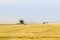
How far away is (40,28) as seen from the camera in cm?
70

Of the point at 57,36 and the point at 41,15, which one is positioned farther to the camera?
the point at 41,15

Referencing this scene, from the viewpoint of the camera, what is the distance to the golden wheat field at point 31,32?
2.27 feet

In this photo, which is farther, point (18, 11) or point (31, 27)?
point (18, 11)

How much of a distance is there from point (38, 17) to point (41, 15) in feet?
0.10

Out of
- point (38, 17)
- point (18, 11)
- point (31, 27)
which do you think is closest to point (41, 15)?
point (38, 17)

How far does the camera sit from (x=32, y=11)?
0.99 m

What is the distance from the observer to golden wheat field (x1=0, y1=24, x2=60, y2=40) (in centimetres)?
69

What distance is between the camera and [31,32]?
0.70 m

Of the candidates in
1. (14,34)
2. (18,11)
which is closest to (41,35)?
(14,34)

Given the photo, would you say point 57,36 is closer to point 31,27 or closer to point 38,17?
point 31,27

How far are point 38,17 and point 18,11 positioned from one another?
0.56 feet

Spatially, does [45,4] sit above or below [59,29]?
above

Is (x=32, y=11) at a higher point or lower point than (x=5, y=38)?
higher

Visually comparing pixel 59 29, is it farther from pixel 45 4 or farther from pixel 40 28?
pixel 45 4
